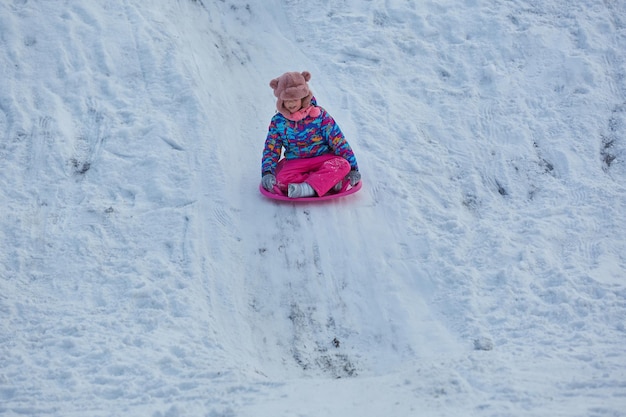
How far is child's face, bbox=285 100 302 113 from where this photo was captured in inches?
185

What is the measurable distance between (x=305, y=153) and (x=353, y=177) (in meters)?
0.41

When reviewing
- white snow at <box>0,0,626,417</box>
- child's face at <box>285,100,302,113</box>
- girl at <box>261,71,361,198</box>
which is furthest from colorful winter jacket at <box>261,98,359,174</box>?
white snow at <box>0,0,626,417</box>

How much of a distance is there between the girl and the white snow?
0.58 feet

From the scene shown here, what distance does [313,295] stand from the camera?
4281mm

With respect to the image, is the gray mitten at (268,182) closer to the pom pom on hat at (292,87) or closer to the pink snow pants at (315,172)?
the pink snow pants at (315,172)

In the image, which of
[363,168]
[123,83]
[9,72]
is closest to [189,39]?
[123,83]

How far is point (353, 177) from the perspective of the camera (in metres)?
4.89

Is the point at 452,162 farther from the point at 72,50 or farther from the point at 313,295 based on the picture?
the point at 72,50

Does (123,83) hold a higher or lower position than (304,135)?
higher

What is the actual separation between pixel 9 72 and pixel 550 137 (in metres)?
4.28

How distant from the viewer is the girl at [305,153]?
4809 mm

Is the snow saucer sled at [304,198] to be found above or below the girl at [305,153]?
below

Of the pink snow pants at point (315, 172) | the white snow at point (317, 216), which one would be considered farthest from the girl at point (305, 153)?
the white snow at point (317, 216)

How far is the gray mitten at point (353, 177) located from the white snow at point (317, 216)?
0.44ft
